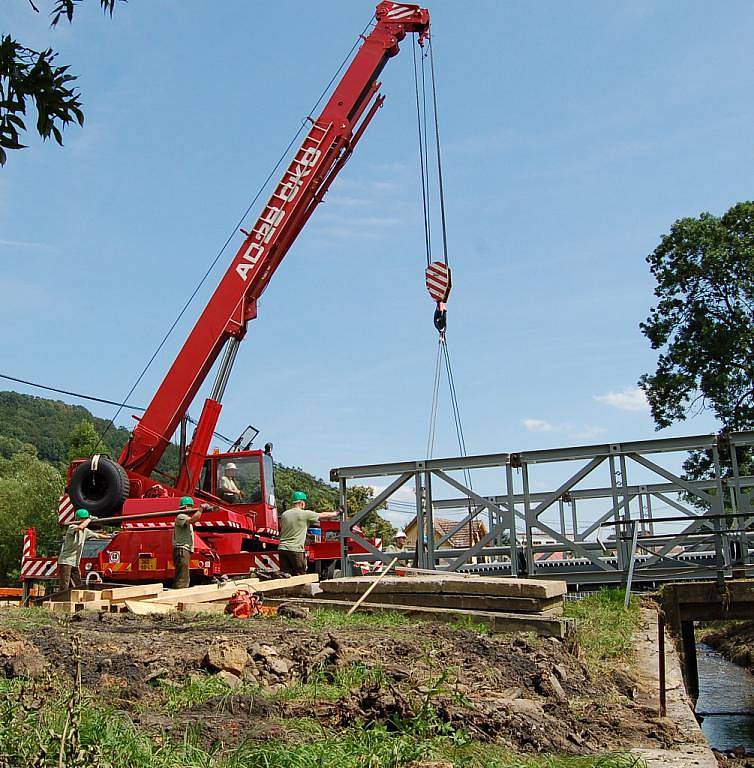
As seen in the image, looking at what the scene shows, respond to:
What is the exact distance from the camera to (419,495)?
1403 cm

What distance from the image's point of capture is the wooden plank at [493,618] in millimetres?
8422

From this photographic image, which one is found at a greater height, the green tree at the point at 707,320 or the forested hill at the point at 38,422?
the forested hill at the point at 38,422

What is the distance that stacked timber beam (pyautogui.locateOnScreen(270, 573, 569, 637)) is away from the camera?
8.78 meters

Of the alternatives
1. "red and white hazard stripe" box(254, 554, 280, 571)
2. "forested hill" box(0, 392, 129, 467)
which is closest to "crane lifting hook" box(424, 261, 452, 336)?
"red and white hazard stripe" box(254, 554, 280, 571)

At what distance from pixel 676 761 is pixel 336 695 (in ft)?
6.54

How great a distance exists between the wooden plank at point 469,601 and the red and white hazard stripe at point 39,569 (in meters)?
7.32

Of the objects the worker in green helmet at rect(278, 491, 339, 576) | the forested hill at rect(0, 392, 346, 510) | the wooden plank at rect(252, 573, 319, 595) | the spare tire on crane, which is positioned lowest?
the wooden plank at rect(252, 573, 319, 595)

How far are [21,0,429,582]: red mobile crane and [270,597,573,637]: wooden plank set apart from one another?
4.89 m

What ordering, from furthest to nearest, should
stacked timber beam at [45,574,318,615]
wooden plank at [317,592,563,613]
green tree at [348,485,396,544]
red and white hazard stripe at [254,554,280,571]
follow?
green tree at [348,485,396,544], red and white hazard stripe at [254,554,280,571], stacked timber beam at [45,574,318,615], wooden plank at [317,592,563,613]

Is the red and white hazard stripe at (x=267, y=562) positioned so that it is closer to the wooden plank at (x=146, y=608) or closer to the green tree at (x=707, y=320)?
the wooden plank at (x=146, y=608)

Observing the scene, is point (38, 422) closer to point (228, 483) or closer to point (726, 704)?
point (228, 483)

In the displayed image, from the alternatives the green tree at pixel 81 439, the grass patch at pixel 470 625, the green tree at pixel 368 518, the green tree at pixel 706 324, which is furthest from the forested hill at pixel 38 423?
the grass patch at pixel 470 625

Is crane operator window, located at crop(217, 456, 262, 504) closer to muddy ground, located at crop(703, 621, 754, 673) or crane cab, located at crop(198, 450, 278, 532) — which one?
crane cab, located at crop(198, 450, 278, 532)

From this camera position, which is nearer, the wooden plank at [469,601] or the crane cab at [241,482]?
the wooden plank at [469,601]
